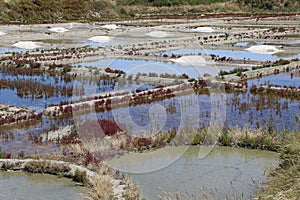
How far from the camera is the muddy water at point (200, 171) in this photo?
7922 mm

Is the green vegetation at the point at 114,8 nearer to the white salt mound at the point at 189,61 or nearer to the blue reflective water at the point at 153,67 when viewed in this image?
the blue reflective water at the point at 153,67

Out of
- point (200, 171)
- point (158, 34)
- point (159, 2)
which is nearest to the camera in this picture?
point (200, 171)

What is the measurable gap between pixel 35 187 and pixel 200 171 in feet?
8.45

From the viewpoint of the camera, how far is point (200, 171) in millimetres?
8961

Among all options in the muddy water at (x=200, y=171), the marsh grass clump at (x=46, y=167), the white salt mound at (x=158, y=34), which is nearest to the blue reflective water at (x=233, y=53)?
the white salt mound at (x=158, y=34)

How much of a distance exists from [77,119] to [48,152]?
2.63 meters

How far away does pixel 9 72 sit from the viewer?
818 inches

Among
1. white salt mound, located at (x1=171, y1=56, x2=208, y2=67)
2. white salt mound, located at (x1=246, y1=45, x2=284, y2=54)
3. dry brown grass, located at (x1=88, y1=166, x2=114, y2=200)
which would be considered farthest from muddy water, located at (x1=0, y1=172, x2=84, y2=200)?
white salt mound, located at (x1=246, y1=45, x2=284, y2=54)

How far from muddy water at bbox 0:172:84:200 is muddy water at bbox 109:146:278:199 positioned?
1014 mm

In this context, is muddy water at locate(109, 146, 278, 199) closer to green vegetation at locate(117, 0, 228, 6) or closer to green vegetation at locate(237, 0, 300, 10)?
green vegetation at locate(237, 0, 300, 10)

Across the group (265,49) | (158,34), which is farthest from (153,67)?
(158,34)

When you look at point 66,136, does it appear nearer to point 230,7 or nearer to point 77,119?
point 77,119

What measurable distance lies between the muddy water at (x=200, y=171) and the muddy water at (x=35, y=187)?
101 centimetres

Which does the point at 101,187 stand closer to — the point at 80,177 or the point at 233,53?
the point at 80,177
